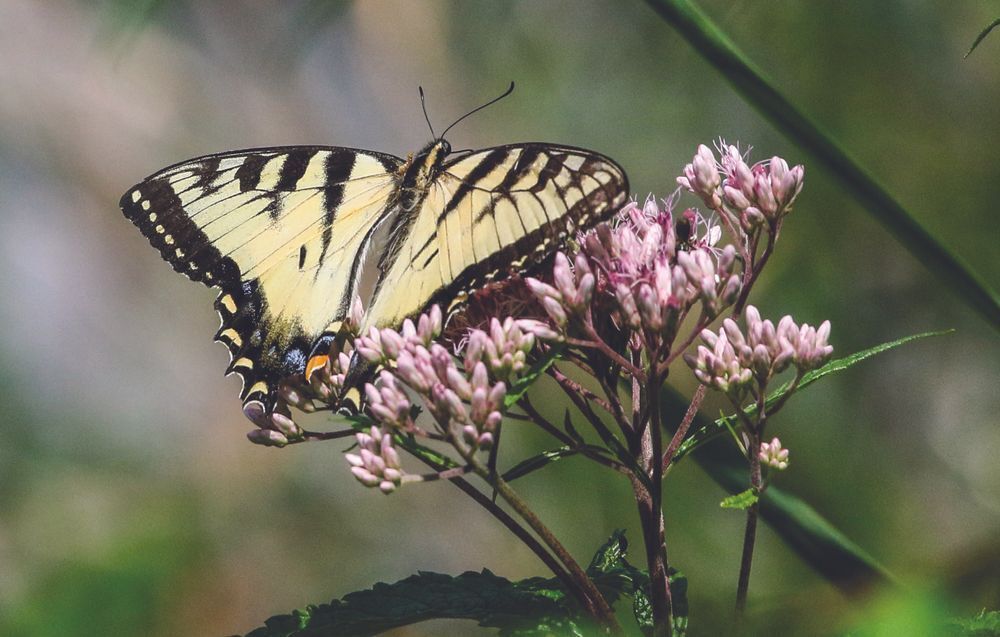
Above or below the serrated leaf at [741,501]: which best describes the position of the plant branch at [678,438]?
above

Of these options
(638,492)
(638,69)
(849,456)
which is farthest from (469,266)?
(638,69)

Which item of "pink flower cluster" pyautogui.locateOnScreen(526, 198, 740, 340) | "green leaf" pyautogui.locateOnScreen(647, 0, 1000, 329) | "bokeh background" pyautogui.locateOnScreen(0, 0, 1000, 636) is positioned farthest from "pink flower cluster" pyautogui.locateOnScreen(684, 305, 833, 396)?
"bokeh background" pyautogui.locateOnScreen(0, 0, 1000, 636)

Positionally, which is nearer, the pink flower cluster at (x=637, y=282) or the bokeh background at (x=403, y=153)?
the pink flower cluster at (x=637, y=282)

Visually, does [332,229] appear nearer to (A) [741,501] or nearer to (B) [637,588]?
(B) [637,588]

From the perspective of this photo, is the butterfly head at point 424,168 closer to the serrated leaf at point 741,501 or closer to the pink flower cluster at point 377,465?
the pink flower cluster at point 377,465

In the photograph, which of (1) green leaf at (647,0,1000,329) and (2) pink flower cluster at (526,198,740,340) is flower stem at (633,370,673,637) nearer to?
(2) pink flower cluster at (526,198,740,340)

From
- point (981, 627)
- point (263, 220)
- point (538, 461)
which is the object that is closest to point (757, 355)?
point (538, 461)

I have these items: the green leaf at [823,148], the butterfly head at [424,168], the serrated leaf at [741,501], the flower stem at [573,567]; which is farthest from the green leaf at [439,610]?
the butterfly head at [424,168]
